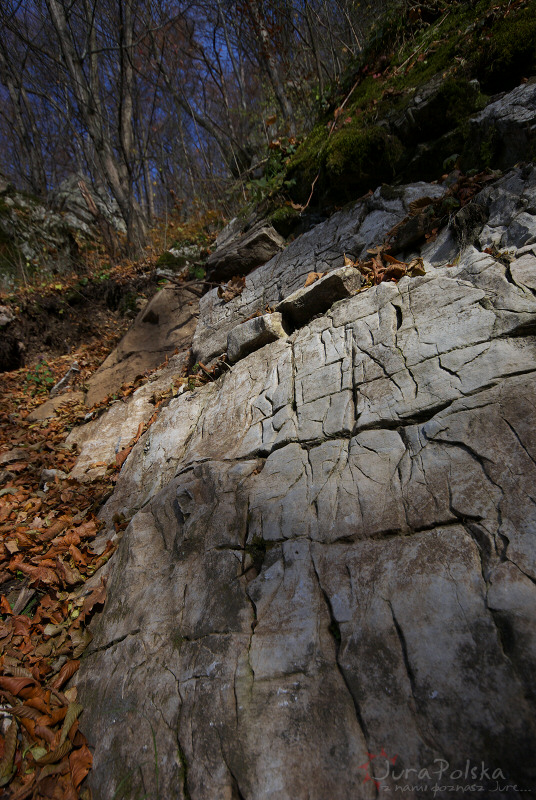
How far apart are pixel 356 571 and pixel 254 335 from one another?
2.85 meters

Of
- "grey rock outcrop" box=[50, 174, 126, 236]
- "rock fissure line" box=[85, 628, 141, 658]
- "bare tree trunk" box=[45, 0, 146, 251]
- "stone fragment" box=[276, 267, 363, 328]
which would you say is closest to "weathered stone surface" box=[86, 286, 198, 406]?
"stone fragment" box=[276, 267, 363, 328]

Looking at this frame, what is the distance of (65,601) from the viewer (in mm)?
2990

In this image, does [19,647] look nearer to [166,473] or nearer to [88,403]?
[166,473]

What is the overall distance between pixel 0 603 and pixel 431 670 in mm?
3288

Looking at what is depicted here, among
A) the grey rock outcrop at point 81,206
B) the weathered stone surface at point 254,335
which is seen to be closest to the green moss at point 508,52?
the weathered stone surface at point 254,335

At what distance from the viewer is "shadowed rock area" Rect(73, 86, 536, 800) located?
1550 mm

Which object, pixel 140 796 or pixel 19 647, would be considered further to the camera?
pixel 19 647

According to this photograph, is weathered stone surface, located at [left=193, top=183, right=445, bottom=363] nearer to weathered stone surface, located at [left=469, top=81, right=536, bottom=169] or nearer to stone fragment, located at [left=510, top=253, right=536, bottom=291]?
weathered stone surface, located at [left=469, top=81, right=536, bottom=169]

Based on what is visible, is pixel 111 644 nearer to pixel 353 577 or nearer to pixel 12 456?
pixel 353 577

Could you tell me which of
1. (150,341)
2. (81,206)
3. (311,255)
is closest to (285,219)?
(311,255)

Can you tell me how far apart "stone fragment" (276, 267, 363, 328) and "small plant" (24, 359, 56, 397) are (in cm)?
526

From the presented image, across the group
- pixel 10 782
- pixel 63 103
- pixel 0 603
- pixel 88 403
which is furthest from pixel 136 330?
pixel 63 103

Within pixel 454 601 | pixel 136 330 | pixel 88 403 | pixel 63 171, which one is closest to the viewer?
pixel 454 601

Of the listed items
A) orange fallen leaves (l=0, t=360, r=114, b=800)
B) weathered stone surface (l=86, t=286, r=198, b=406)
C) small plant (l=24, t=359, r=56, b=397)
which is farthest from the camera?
small plant (l=24, t=359, r=56, b=397)
